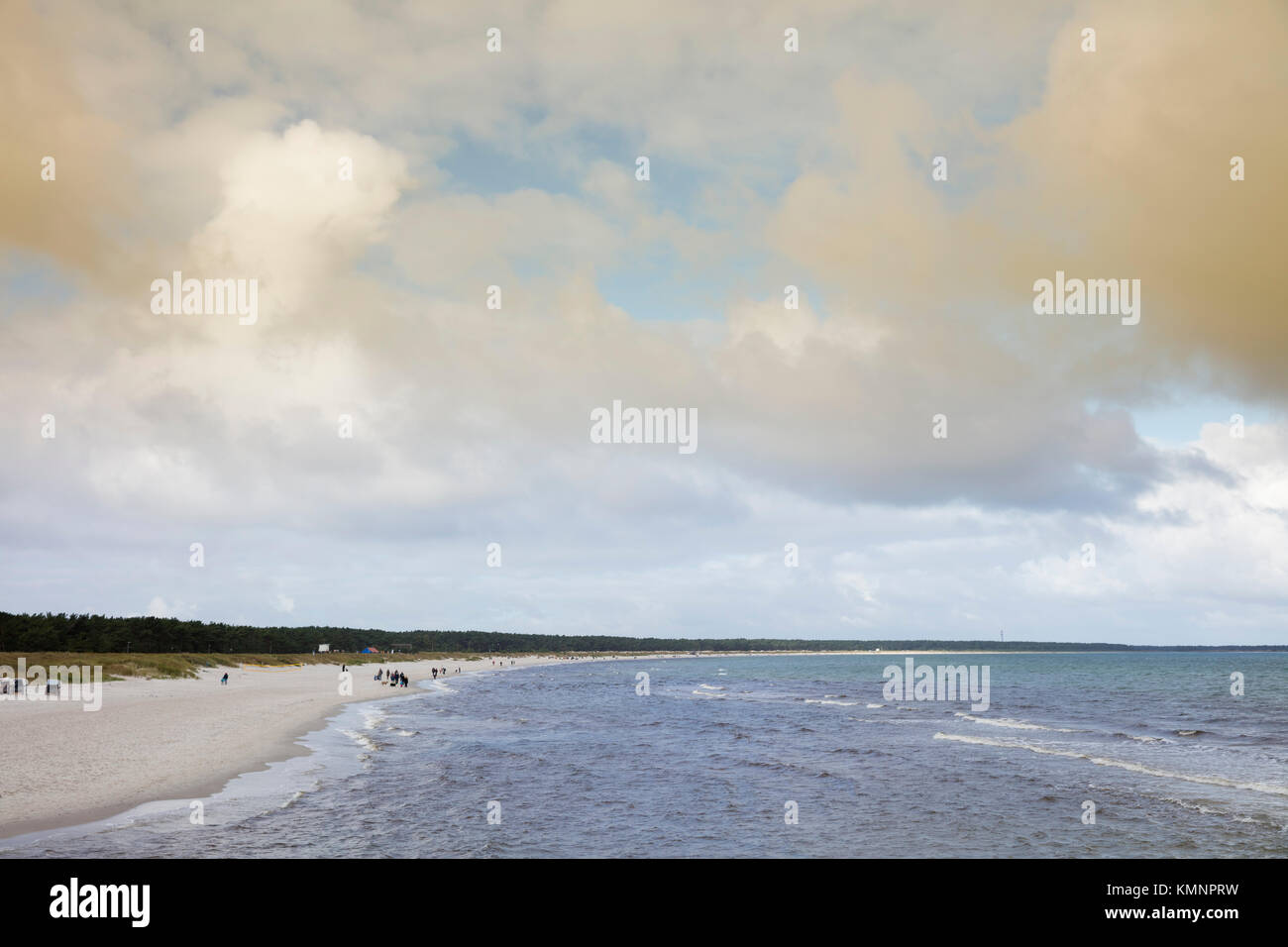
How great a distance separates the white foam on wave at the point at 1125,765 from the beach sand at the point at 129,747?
36397 millimetres

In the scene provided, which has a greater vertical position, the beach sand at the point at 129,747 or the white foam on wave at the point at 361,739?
the beach sand at the point at 129,747

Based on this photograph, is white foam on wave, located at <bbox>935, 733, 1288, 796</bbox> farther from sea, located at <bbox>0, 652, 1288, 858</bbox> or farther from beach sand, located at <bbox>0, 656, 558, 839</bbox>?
beach sand, located at <bbox>0, 656, 558, 839</bbox>

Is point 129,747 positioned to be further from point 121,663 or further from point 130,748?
point 121,663

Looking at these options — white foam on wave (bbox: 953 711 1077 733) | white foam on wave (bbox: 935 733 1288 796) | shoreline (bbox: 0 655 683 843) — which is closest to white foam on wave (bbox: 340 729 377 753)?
shoreline (bbox: 0 655 683 843)

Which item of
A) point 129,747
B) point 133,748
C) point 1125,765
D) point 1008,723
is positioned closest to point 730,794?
point 1125,765

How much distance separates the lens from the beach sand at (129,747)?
810 inches

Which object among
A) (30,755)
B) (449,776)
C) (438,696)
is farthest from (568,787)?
(438,696)

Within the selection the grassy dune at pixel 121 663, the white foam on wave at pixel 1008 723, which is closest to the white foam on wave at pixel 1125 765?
the white foam on wave at pixel 1008 723

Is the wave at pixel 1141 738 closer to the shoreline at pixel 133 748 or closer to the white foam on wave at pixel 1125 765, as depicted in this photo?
the white foam on wave at pixel 1125 765

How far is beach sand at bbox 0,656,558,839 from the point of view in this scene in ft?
67.5

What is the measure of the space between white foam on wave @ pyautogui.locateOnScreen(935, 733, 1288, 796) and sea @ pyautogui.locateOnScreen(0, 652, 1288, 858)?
197mm

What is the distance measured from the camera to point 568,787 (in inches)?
1112
